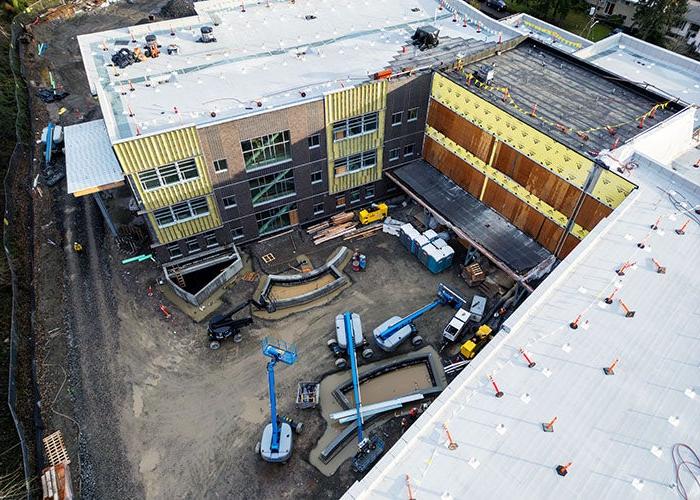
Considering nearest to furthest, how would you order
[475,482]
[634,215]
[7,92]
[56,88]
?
[475,482] → [634,215] → [7,92] → [56,88]

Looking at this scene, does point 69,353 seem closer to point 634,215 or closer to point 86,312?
point 86,312

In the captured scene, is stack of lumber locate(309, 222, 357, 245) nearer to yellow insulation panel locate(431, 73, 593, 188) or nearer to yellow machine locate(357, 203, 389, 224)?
yellow machine locate(357, 203, 389, 224)

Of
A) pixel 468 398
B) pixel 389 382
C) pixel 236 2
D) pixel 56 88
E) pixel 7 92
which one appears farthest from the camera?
pixel 56 88

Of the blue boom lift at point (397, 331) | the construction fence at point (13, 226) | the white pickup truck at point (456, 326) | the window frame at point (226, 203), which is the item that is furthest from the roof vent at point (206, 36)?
the white pickup truck at point (456, 326)

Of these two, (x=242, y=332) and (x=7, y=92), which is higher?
(x=7, y=92)

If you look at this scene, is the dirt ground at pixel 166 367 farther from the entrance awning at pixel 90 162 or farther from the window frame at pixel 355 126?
the window frame at pixel 355 126

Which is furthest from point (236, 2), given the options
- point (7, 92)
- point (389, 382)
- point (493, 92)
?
point (389, 382)

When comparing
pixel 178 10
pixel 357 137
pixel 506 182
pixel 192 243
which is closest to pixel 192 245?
pixel 192 243

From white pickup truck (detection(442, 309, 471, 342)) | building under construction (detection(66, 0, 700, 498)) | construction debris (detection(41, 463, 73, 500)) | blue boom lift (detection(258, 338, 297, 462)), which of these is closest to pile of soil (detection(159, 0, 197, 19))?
building under construction (detection(66, 0, 700, 498))
